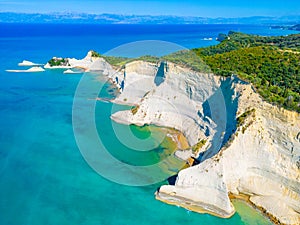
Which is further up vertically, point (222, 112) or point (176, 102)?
point (222, 112)

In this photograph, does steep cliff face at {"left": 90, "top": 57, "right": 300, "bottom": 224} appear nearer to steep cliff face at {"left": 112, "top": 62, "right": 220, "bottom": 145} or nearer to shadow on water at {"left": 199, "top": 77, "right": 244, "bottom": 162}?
shadow on water at {"left": 199, "top": 77, "right": 244, "bottom": 162}

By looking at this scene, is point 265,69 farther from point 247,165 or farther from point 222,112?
point 247,165

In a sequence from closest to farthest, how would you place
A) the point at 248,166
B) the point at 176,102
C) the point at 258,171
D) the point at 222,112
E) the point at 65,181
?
the point at 258,171 → the point at 248,166 → the point at 65,181 → the point at 222,112 → the point at 176,102

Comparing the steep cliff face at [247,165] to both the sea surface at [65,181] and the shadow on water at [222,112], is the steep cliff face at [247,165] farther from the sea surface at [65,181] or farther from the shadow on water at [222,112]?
the sea surface at [65,181]

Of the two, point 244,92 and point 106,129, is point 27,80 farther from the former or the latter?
point 244,92

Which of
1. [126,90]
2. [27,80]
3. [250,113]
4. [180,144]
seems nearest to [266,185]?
[250,113]

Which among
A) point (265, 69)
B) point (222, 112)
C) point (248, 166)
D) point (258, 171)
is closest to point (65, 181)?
point (248, 166)
